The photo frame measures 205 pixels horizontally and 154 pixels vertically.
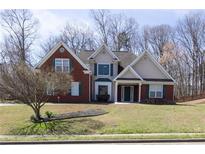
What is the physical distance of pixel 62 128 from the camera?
55.9 ft

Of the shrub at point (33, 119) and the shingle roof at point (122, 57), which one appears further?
the shingle roof at point (122, 57)

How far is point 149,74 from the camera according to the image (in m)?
31.2

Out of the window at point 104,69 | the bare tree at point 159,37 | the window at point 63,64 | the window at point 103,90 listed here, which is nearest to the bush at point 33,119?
the window at point 63,64

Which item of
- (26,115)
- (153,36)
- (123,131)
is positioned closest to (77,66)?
(26,115)

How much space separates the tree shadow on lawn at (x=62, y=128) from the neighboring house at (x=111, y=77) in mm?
11750

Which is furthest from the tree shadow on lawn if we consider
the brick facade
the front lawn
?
the brick facade

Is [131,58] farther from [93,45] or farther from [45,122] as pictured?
[45,122]

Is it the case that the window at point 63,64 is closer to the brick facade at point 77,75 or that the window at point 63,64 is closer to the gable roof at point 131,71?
the brick facade at point 77,75

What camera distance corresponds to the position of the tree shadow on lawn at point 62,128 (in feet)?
53.7

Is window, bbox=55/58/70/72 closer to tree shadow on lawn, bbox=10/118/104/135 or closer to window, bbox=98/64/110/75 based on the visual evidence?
window, bbox=98/64/110/75

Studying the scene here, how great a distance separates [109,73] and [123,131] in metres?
16.5

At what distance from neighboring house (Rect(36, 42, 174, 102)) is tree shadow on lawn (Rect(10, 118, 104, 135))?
11750mm

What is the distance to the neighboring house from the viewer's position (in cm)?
3002

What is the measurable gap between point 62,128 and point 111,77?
1525 cm
